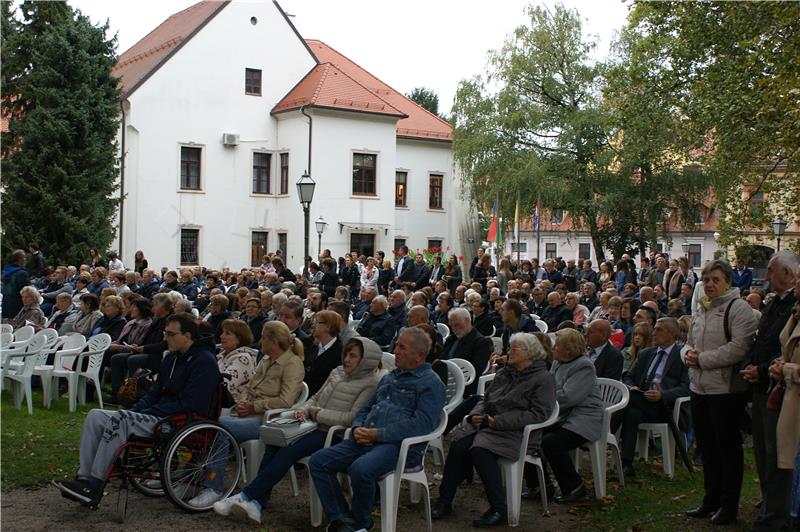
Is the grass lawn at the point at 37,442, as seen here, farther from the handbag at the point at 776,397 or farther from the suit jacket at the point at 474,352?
the handbag at the point at 776,397

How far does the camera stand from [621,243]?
33.2m

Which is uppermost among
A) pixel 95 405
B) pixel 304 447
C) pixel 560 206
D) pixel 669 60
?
pixel 669 60

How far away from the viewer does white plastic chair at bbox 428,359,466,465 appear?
720 centimetres

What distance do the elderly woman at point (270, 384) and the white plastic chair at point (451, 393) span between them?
1281 millimetres

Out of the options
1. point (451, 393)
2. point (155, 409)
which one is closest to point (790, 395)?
point (451, 393)

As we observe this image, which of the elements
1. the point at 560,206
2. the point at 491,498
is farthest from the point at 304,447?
the point at 560,206

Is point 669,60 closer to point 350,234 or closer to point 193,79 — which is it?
point 350,234

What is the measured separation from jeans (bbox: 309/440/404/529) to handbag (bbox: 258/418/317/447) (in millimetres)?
376

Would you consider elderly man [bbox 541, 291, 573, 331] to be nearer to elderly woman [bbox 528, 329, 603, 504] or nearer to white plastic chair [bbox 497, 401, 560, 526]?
elderly woman [bbox 528, 329, 603, 504]

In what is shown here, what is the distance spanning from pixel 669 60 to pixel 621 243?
12.3m

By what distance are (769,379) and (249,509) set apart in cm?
348

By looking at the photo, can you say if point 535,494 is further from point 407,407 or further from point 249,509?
point 249,509

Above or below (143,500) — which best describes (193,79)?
above

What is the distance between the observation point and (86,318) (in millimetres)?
11359
